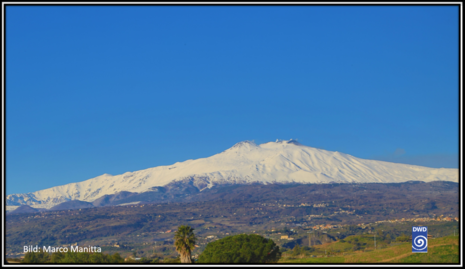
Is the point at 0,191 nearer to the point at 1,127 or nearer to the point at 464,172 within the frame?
the point at 1,127

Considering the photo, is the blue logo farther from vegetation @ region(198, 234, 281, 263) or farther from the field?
vegetation @ region(198, 234, 281, 263)

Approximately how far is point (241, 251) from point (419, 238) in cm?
3463

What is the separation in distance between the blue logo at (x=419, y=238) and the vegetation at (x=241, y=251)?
29.8 m

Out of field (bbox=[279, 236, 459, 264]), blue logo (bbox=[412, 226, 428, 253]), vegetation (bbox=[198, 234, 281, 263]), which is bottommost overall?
vegetation (bbox=[198, 234, 281, 263])

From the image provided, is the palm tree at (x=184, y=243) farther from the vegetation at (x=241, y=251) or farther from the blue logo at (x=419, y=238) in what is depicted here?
the blue logo at (x=419, y=238)

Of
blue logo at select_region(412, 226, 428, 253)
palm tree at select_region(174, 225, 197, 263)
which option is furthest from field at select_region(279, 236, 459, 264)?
palm tree at select_region(174, 225, 197, 263)

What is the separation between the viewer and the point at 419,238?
269 ft

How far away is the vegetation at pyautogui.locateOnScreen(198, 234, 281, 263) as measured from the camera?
332ft

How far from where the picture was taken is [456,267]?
191 ft

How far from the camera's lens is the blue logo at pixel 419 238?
79938mm

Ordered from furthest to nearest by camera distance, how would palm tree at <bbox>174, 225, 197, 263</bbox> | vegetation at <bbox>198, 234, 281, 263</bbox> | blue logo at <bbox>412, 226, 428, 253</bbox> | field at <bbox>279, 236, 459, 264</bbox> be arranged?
palm tree at <bbox>174, 225, 197, 263</bbox> < vegetation at <bbox>198, 234, 281, 263</bbox> < field at <bbox>279, 236, 459, 264</bbox> < blue logo at <bbox>412, 226, 428, 253</bbox>

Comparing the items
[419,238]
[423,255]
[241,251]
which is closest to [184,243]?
[241,251]

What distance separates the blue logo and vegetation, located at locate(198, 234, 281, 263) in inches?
1175

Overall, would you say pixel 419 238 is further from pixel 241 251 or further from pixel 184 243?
pixel 184 243
